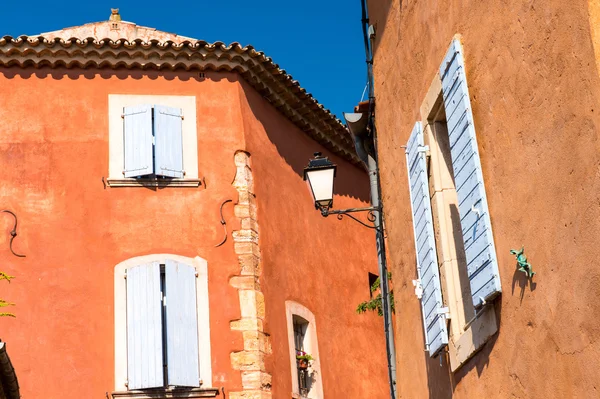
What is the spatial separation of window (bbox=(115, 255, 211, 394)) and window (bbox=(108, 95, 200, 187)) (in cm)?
123

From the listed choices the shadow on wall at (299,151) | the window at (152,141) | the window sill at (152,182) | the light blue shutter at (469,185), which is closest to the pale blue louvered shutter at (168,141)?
the window at (152,141)

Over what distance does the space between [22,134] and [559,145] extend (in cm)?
1078

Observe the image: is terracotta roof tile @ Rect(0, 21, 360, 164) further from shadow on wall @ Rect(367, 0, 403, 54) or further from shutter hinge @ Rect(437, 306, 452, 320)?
shutter hinge @ Rect(437, 306, 452, 320)

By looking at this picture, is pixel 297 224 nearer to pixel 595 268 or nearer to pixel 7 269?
pixel 7 269

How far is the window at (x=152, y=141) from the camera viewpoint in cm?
1384

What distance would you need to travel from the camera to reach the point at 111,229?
13547 mm

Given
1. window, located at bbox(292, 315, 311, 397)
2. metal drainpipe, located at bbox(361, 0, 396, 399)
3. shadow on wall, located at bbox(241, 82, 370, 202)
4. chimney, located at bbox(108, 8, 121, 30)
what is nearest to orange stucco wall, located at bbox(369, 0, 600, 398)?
metal drainpipe, located at bbox(361, 0, 396, 399)

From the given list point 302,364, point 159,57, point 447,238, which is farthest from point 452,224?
point 159,57

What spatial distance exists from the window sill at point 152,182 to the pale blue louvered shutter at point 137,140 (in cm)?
11

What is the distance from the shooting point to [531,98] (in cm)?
482

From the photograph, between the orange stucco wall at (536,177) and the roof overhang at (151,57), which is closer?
the orange stucco wall at (536,177)

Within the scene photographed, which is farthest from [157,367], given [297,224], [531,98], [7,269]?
[531,98]

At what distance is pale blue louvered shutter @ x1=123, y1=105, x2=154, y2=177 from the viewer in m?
13.8

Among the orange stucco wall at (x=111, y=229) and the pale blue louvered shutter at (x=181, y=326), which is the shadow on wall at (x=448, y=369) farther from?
the orange stucco wall at (x=111, y=229)
